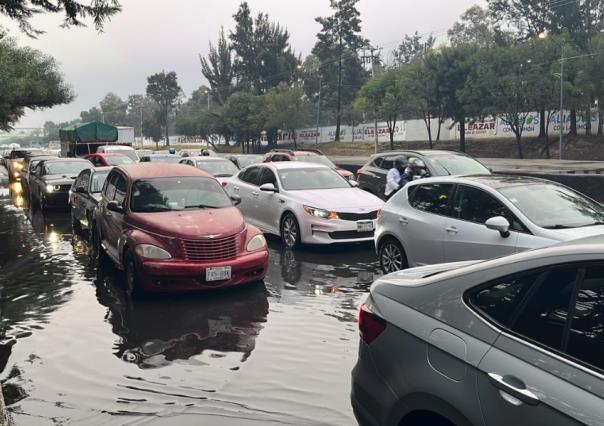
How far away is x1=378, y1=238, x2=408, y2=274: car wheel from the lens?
26.1ft

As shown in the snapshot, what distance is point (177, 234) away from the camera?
23.6ft

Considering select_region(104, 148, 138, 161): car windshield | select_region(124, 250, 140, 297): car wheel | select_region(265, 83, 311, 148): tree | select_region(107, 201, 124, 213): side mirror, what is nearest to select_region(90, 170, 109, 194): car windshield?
select_region(107, 201, 124, 213): side mirror

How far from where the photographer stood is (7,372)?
5074mm

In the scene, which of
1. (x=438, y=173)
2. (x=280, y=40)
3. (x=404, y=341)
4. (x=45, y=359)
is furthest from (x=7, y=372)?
(x=280, y=40)

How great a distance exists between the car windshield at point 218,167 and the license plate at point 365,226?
7327mm

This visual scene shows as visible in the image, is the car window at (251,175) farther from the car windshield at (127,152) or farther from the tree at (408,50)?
the tree at (408,50)

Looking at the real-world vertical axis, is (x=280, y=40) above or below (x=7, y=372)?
above

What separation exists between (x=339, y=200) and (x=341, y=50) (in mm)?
69806

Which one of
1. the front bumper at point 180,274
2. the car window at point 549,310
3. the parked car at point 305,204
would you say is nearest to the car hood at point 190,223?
the front bumper at point 180,274

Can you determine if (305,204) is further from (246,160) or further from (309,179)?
(246,160)

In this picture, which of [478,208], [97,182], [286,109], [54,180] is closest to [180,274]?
[478,208]

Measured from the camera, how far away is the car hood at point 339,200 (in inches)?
400

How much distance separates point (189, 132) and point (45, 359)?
287 ft

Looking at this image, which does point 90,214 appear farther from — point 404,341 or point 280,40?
point 280,40
